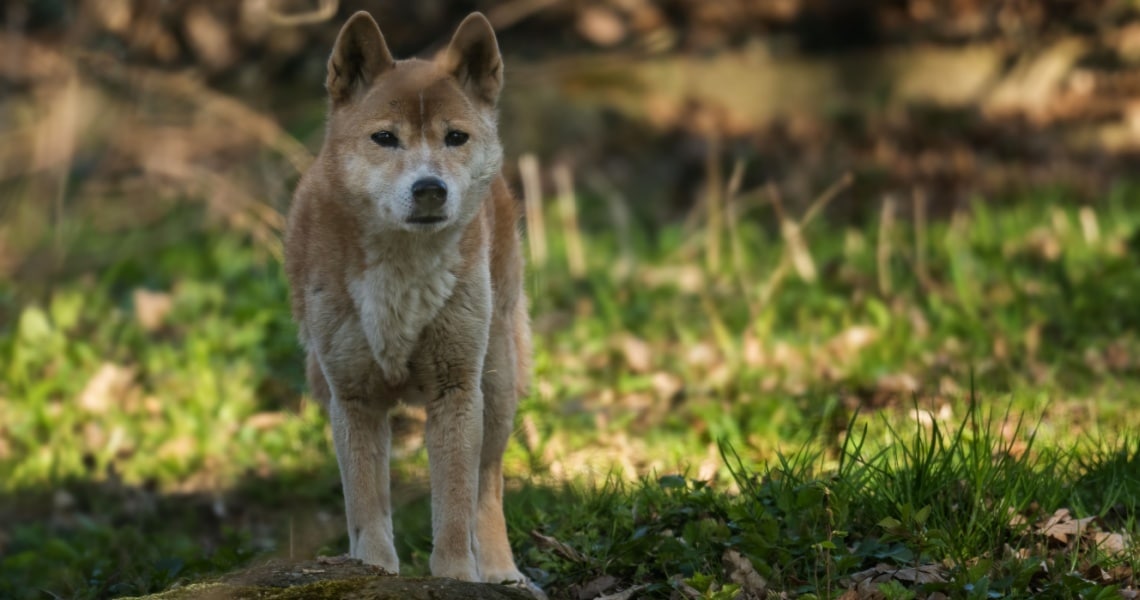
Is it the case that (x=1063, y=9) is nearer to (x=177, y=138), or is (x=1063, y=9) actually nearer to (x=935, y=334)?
(x=935, y=334)

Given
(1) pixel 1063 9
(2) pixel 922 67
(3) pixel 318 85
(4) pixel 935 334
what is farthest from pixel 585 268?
(1) pixel 1063 9

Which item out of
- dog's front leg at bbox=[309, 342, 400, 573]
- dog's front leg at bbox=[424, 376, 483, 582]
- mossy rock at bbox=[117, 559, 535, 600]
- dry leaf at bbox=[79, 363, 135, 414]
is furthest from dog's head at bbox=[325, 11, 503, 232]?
dry leaf at bbox=[79, 363, 135, 414]

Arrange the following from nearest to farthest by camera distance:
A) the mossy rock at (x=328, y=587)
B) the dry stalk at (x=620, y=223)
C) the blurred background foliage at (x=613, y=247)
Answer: the mossy rock at (x=328, y=587) < the blurred background foliage at (x=613, y=247) < the dry stalk at (x=620, y=223)

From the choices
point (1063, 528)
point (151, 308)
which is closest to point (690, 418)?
point (1063, 528)

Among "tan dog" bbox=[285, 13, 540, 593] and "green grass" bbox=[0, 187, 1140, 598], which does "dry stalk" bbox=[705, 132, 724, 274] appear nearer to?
"green grass" bbox=[0, 187, 1140, 598]

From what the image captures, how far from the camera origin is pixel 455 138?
440cm

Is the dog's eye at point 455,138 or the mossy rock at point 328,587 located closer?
the mossy rock at point 328,587

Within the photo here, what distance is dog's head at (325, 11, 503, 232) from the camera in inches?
166

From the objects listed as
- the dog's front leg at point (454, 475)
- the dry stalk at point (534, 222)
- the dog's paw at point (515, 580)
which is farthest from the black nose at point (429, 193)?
the dry stalk at point (534, 222)

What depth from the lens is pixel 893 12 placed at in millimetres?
12195

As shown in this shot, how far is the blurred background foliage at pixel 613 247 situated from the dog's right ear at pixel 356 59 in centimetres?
114

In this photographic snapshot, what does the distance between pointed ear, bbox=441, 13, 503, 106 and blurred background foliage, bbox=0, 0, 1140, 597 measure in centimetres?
150

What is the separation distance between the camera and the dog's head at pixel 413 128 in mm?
4215

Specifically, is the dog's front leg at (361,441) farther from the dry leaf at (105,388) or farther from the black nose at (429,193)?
the dry leaf at (105,388)
